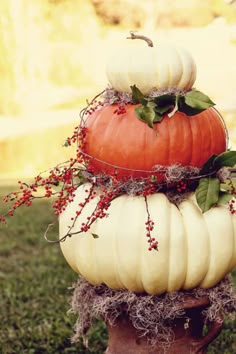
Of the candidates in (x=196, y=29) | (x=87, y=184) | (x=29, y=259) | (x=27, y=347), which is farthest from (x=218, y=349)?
(x=196, y=29)

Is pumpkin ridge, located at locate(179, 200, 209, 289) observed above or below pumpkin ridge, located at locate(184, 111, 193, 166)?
below

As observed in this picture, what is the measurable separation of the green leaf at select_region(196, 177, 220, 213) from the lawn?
65cm

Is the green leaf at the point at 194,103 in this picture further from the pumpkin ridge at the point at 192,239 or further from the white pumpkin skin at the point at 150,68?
the pumpkin ridge at the point at 192,239

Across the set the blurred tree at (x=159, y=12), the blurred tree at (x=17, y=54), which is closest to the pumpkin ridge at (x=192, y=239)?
the blurred tree at (x=17, y=54)

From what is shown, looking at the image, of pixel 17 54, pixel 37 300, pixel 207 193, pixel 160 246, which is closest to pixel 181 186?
pixel 207 193

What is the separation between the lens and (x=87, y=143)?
2.47 metres

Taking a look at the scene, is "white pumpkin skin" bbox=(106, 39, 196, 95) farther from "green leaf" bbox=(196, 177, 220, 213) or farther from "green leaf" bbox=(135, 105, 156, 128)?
"green leaf" bbox=(196, 177, 220, 213)

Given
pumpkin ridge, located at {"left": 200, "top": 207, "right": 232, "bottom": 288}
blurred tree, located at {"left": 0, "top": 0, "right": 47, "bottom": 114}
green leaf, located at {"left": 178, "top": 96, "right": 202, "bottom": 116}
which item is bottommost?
pumpkin ridge, located at {"left": 200, "top": 207, "right": 232, "bottom": 288}

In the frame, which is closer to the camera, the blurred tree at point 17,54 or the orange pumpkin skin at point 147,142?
the orange pumpkin skin at point 147,142

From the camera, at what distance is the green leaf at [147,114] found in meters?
2.27

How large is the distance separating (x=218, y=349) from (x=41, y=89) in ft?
26.9

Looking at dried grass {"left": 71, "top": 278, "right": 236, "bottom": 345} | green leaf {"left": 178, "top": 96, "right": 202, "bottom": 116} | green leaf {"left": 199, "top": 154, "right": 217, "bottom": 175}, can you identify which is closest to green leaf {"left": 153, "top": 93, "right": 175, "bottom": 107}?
green leaf {"left": 178, "top": 96, "right": 202, "bottom": 116}

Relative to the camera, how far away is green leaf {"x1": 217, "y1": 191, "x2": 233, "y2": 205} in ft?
7.50

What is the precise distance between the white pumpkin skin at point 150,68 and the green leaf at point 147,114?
0.14m
